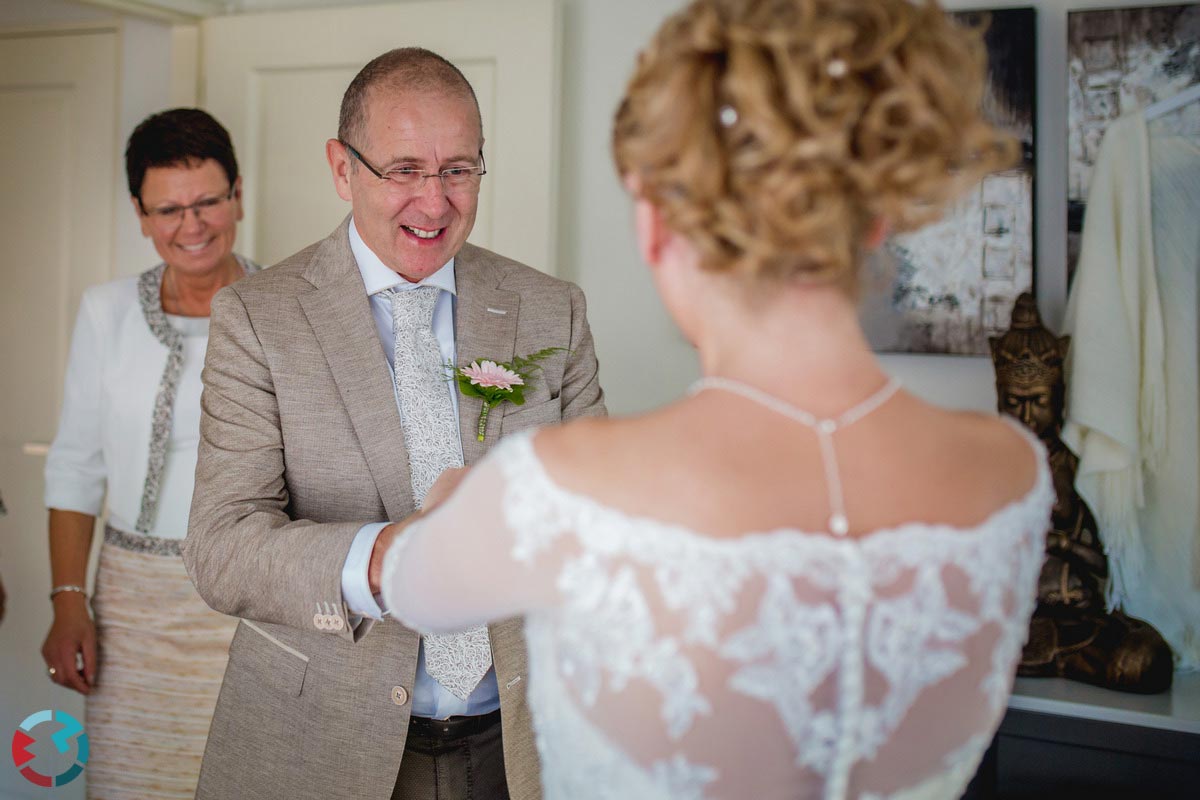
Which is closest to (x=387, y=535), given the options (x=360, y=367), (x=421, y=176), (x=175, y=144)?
(x=360, y=367)

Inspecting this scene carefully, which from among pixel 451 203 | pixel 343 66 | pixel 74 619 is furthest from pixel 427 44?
pixel 74 619

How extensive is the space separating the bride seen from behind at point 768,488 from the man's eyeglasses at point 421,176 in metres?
1.01

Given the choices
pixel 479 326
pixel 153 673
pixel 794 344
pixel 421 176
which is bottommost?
pixel 153 673

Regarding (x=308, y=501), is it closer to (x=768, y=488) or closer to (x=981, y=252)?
(x=768, y=488)

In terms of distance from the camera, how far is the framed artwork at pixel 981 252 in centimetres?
283

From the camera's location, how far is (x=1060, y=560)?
8.87 feet

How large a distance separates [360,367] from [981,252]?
1772 mm

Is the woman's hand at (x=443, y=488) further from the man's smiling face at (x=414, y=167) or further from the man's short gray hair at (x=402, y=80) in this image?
the man's short gray hair at (x=402, y=80)

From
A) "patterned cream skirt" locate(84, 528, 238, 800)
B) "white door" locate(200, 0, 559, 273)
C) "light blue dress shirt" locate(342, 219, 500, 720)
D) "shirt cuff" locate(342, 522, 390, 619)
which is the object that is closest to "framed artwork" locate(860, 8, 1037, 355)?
"white door" locate(200, 0, 559, 273)

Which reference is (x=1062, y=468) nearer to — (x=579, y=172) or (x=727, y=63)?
(x=579, y=172)

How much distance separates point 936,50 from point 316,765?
60.7 inches

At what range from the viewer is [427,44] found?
3248mm

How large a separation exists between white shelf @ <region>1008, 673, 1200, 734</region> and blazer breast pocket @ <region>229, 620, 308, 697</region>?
5.48 ft

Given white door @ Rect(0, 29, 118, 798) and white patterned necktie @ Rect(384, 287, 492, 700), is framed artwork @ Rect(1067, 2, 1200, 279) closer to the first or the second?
white patterned necktie @ Rect(384, 287, 492, 700)
